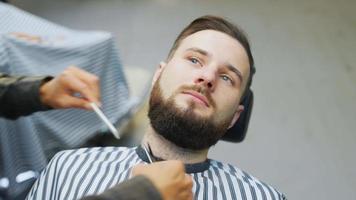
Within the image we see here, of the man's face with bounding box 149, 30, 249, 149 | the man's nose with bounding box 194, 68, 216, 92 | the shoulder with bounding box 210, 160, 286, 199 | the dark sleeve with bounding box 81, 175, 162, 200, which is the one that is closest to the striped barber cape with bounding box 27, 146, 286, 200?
the shoulder with bounding box 210, 160, 286, 199

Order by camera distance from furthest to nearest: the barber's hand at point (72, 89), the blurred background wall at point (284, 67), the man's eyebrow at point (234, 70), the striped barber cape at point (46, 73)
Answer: the blurred background wall at point (284, 67)
the striped barber cape at point (46, 73)
the man's eyebrow at point (234, 70)
the barber's hand at point (72, 89)

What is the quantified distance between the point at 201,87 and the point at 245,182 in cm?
31

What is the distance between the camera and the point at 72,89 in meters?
1.15

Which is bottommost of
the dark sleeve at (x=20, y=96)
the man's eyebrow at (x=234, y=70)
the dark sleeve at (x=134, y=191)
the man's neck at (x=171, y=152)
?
the man's neck at (x=171, y=152)

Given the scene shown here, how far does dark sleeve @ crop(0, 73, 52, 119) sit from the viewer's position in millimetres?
Result: 1209

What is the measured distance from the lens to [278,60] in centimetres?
241

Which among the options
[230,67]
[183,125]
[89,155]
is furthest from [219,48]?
[89,155]

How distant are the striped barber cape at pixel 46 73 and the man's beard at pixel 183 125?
1.71 feet

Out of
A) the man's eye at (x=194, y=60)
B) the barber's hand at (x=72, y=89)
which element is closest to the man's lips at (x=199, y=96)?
the man's eye at (x=194, y=60)

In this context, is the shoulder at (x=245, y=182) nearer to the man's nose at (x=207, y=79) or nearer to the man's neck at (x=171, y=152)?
the man's neck at (x=171, y=152)

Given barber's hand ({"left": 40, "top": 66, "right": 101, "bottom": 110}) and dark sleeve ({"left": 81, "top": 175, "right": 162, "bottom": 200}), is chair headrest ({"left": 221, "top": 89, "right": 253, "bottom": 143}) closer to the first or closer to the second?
barber's hand ({"left": 40, "top": 66, "right": 101, "bottom": 110})

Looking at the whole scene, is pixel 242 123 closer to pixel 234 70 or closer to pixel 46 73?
pixel 234 70

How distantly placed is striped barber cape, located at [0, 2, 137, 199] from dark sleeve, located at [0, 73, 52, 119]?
0.57ft

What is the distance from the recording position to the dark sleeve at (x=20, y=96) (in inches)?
47.6
